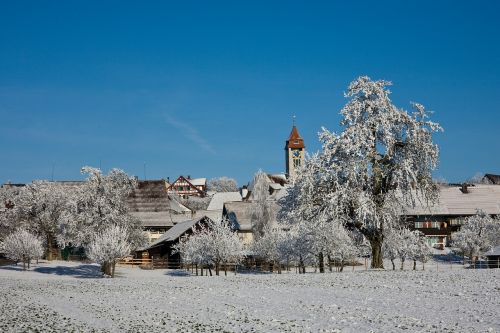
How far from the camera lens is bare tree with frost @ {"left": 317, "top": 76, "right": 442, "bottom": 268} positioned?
→ 42156mm

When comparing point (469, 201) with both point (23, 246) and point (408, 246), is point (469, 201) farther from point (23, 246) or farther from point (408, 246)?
point (23, 246)

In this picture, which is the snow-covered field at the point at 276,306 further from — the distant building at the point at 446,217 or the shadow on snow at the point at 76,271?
the distant building at the point at 446,217

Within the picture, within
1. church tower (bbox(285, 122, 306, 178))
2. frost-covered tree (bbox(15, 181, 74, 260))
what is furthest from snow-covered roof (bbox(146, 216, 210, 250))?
church tower (bbox(285, 122, 306, 178))

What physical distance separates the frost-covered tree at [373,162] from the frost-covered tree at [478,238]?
43.6 meters

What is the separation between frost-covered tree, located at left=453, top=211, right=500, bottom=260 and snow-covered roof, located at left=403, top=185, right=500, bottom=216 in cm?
1452

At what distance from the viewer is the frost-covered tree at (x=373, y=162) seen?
42.2 metres

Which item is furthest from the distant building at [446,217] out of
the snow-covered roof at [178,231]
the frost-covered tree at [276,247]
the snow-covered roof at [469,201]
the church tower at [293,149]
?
the church tower at [293,149]

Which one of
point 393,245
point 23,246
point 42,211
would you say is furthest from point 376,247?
point 42,211

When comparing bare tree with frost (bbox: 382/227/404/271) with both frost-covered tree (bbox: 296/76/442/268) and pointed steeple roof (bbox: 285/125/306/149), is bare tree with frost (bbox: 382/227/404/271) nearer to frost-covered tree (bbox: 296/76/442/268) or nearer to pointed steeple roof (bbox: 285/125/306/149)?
frost-covered tree (bbox: 296/76/442/268)

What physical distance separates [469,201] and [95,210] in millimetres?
69551

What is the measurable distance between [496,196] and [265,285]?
83.9m

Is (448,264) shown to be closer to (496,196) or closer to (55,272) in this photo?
(496,196)

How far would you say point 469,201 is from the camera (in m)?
108

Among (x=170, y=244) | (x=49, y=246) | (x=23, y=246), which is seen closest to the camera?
(x=23, y=246)
